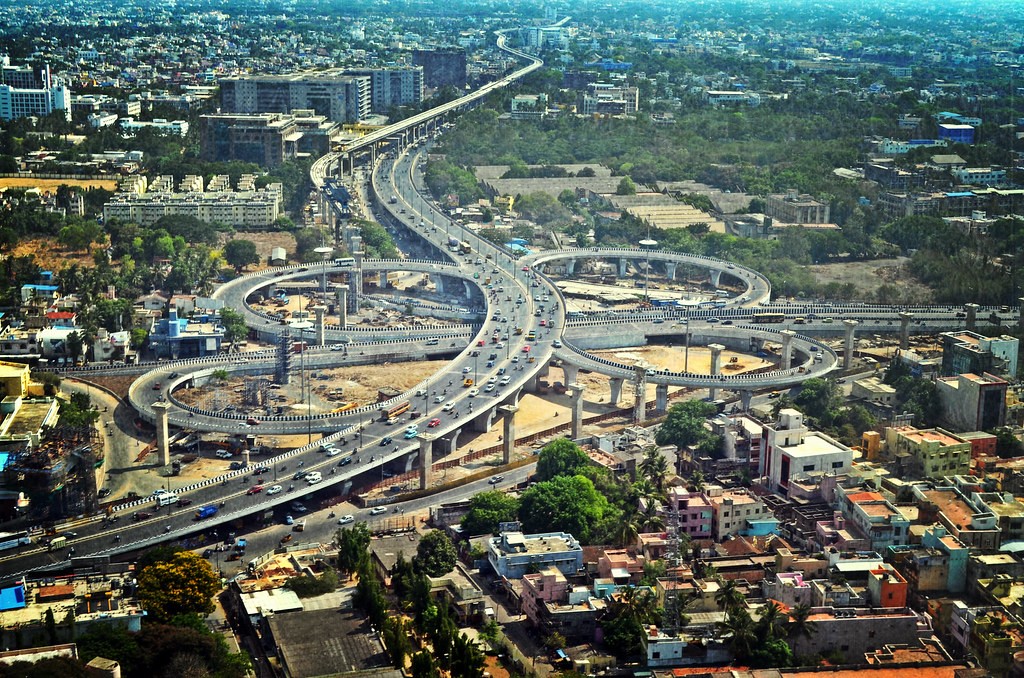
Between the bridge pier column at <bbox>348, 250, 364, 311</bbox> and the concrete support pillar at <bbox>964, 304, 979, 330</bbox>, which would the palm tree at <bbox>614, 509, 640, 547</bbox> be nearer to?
the concrete support pillar at <bbox>964, 304, 979, 330</bbox>

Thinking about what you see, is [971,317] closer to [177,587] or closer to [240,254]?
[240,254]

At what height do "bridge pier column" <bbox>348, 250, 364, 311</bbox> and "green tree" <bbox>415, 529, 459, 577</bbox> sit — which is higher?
"bridge pier column" <bbox>348, 250, 364, 311</bbox>

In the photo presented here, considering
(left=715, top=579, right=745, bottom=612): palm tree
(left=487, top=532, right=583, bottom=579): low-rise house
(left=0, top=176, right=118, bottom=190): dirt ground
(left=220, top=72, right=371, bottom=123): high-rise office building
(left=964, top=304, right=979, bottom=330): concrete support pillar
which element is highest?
(left=220, top=72, right=371, bottom=123): high-rise office building

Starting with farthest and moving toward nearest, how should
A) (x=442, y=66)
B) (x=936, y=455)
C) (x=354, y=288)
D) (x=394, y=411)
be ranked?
(x=442, y=66) → (x=354, y=288) → (x=394, y=411) → (x=936, y=455)

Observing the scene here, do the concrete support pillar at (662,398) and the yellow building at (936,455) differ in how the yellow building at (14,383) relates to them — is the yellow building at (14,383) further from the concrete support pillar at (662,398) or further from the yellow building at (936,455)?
the yellow building at (936,455)

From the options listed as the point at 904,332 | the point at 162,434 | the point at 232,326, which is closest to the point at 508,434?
the point at 162,434

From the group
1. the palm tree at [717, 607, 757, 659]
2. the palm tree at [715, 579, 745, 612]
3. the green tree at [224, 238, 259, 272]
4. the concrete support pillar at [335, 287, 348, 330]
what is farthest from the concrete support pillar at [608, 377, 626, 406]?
the green tree at [224, 238, 259, 272]

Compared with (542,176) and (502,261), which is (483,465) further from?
(542,176)
